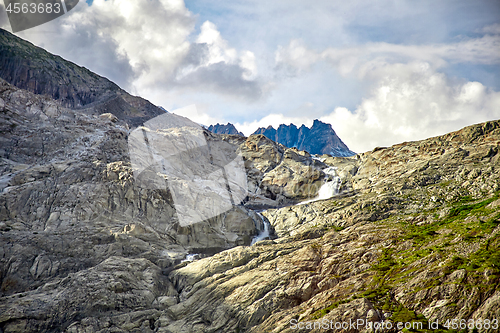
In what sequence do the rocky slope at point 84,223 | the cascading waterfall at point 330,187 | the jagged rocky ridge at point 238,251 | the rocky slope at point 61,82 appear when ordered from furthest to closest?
the rocky slope at point 61,82 < the cascading waterfall at point 330,187 < the rocky slope at point 84,223 < the jagged rocky ridge at point 238,251

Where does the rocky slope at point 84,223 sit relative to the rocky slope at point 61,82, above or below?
below

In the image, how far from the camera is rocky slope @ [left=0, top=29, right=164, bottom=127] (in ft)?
515

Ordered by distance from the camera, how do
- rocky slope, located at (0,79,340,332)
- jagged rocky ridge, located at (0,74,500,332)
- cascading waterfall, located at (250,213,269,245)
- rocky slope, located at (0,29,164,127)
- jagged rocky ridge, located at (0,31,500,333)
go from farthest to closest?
1. rocky slope, located at (0,29,164,127)
2. cascading waterfall, located at (250,213,269,245)
3. rocky slope, located at (0,79,340,332)
4. jagged rocky ridge, located at (0,31,500,333)
5. jagged rocky ridge, located at (0,74,500,332)

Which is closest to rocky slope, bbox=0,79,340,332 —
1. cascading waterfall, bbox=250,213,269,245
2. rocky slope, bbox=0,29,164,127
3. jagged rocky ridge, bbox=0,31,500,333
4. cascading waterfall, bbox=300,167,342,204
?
jagged rocky ridge, bbox=0,31,500,333

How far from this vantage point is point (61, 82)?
170250mm

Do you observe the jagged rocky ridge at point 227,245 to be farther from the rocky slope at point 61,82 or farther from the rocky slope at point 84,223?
the rocky slope at point 61,82

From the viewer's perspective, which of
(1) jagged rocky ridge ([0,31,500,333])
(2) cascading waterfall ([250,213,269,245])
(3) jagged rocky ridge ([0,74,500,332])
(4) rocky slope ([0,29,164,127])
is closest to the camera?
(3) jagged rocky ridge ([0,74,500,332])

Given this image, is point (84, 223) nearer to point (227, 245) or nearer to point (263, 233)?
point (227, 245)

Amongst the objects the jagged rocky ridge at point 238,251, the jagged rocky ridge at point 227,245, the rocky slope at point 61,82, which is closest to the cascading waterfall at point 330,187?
the jagged rocky ridge at point 227,245

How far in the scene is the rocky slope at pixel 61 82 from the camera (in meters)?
157

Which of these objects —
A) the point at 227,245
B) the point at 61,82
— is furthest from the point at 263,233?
the point at 61,82

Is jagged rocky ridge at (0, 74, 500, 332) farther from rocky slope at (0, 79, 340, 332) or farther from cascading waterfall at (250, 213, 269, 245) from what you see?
cascading waterfall at (250, 213, 269, 245)

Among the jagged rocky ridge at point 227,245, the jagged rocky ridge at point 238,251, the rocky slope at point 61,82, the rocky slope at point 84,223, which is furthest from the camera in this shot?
the rocky slope at point 61,82

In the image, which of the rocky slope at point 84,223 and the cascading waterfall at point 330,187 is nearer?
the rocky slope at point 84,223
